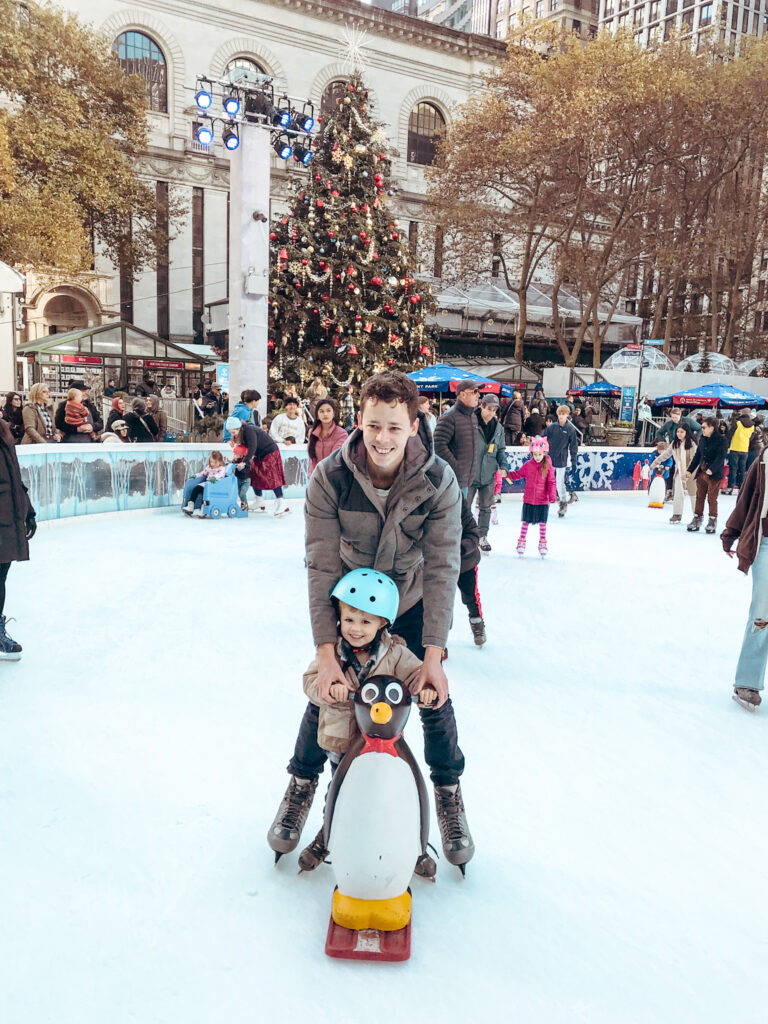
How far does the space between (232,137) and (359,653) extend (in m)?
11.6

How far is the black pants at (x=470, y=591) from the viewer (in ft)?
14.3

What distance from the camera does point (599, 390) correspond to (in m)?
19.8

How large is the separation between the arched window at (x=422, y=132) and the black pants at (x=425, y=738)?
3034 cm

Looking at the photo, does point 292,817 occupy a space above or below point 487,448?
below

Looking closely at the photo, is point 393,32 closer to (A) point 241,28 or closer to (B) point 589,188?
(A) point 241,28

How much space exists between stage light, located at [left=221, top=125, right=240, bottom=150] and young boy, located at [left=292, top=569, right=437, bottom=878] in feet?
37.5

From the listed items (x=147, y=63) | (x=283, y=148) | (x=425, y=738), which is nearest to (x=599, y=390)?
(x=283, y=148)

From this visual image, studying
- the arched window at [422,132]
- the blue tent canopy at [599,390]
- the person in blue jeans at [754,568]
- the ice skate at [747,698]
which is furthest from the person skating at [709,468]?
the arched window at [422,132]

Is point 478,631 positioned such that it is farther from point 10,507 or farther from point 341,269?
point 341,269

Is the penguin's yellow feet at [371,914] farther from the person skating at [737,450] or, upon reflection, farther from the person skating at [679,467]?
the person skating at [737,450]

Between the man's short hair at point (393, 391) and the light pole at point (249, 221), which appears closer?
the man's short hair at point (393, 391)

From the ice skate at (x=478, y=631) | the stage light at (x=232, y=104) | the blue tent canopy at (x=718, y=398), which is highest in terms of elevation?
the stage light at (x=232, y=104)

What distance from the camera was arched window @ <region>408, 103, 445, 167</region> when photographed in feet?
96.2

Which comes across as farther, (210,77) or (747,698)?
→ (210,77)
